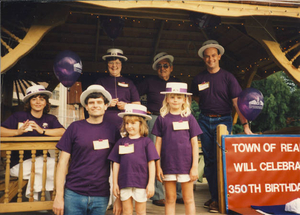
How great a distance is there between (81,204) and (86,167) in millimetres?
364

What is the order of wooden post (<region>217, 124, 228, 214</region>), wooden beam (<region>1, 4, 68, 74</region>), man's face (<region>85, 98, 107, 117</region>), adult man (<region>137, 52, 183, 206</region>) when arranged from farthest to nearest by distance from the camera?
adult man (<region>137, 52, 183, 206</region>) → wooden beam (<region>1, 4, 68, 74</region>) → wooden post (<region>217, 124, 228, 214</region>) → man's face (<region>85, 98, 107, 117</region>)

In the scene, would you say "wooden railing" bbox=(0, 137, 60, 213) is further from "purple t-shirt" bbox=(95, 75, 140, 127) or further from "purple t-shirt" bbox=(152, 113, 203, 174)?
"purple t-shirt" bbox=(152, 113, 203, 174)

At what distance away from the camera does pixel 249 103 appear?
4059 mm

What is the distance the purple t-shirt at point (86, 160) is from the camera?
2.99 meters

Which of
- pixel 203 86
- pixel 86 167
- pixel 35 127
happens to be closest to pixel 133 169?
pixel 86 167

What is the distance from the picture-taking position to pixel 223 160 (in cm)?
381

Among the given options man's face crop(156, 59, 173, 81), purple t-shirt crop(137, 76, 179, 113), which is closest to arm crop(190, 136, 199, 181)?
purple t-shirt crop(137, 76, 179, 113)

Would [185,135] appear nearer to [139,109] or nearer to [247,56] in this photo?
[139,109]

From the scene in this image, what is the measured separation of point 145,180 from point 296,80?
3.05 metres

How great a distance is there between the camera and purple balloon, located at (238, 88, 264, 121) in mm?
4059

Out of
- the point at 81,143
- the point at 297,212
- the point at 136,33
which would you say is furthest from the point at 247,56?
the point at 81,143

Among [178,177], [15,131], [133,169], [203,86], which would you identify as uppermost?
[203,86]

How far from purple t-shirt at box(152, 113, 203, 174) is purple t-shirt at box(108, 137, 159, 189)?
0.28m

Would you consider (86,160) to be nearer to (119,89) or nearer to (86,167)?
(86,167)
